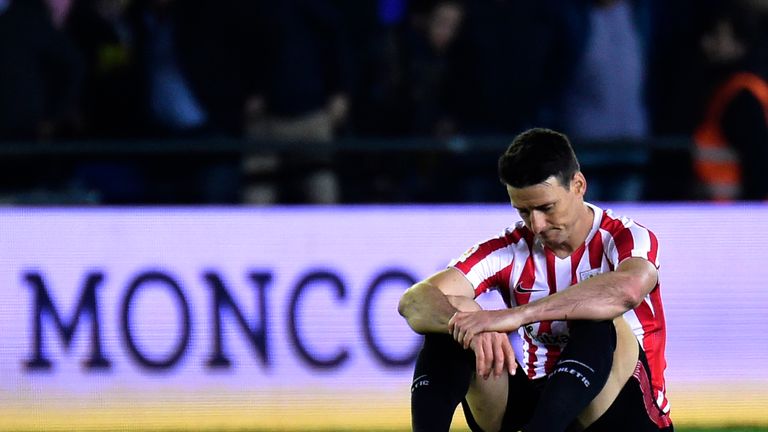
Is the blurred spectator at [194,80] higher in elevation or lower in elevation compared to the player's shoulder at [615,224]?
higher

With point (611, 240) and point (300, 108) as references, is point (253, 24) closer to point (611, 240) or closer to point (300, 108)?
point (300, 108)

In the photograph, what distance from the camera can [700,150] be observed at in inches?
337

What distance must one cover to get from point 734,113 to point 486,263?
4.31 metres

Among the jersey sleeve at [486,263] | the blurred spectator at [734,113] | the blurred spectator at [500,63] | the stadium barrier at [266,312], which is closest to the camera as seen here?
the jersey sleeve at [486,263]

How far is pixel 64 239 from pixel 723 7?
4.21 m

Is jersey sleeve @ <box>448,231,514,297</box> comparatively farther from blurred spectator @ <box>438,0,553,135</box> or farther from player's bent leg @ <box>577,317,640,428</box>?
blurred spectator @ <box>438,0,553,135</box>

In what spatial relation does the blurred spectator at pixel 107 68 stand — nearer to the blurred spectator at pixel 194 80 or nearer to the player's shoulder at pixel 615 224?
the blurred spectator at pixel 194 80

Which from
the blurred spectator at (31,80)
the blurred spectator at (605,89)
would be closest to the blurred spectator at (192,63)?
the blurred spectator at (31,80)

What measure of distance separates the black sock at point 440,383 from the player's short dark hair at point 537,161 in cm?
50

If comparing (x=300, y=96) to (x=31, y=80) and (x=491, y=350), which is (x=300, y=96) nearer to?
(x=31, y=80)

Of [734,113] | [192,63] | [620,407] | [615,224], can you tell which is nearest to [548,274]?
[615,224]

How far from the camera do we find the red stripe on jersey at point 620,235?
14.2ft

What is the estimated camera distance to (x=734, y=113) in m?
8.39

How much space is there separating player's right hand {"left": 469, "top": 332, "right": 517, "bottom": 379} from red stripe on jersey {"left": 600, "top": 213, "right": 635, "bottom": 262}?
0.49 meters
